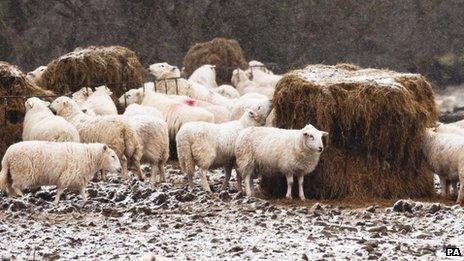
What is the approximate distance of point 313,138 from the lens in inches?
607

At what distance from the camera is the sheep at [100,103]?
20359 millimetres

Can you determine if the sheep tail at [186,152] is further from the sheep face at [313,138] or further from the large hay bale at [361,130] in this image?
the sheep face at [313,138]

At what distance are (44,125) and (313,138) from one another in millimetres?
4367

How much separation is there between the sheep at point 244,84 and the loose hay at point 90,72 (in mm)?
4863

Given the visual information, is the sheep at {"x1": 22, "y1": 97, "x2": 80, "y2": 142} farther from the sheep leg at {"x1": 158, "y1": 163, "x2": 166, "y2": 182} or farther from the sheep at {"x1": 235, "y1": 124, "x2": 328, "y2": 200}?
the sheep at {"x1": 235, "y1": 124, "x2": 328, "y2": 200}

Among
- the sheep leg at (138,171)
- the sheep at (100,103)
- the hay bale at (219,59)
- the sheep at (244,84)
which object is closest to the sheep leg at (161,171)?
the sheep leg at (138,171)

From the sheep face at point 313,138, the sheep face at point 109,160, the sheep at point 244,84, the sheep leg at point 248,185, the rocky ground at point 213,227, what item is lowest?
the rocky ground at point 213,227

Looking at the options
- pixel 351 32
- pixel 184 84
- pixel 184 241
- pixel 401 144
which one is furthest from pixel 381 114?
pixel 351 32

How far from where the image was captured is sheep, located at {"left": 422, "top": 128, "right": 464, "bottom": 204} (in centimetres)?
1547

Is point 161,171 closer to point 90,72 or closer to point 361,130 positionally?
point 361,130

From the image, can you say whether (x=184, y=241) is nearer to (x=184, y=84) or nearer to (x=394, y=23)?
(x=184, y=84)

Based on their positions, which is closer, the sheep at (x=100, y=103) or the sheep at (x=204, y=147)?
the sheep at (x=204, y=147)

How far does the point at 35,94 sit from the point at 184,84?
4480 mm

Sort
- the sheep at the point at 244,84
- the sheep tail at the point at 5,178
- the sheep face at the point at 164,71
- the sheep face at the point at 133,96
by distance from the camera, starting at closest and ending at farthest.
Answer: the sheep tail at the point at 5,178
the sheep face at the point at 133,96
the sheep face at the point at 164,71
the sheep at the point at 244,84
